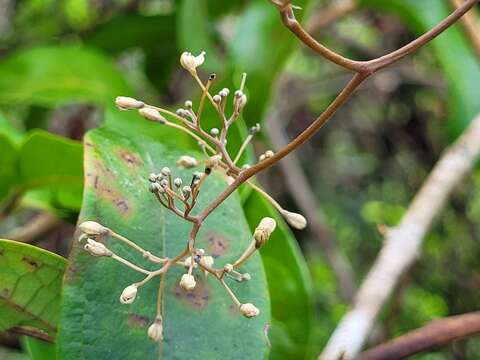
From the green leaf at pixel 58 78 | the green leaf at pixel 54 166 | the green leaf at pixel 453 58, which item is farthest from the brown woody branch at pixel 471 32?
the green leaf at pixel 54 166

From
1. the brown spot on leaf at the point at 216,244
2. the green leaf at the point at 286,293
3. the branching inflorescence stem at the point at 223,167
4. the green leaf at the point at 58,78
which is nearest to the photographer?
the branching inflorescence stem at the point at 223,167

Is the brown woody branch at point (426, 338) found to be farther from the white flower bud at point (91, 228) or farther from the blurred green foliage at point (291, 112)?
the white flower bud at point (91, 228)

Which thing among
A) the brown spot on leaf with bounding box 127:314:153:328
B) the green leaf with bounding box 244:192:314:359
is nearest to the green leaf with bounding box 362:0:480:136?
the green leaf with bounding box 244:192:314:359

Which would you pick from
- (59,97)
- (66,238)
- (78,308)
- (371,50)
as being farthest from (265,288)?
(371,50)

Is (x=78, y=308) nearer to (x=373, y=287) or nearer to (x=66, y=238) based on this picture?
(x=373, y=287)

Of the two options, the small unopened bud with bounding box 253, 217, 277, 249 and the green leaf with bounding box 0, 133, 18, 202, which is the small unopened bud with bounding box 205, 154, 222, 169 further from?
the green leaf with bounding box 0, 133, 18, 202

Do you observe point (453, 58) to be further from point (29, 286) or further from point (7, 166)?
point (29, 286)

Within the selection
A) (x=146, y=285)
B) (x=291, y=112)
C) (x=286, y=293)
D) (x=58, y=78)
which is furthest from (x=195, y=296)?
(x=291, y=112)
